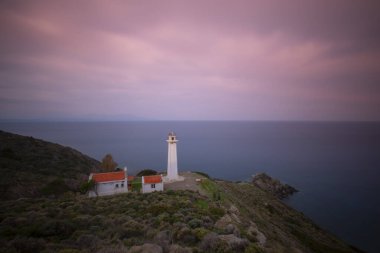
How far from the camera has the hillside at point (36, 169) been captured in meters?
24.8

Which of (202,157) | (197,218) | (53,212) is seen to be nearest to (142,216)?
(197,218)

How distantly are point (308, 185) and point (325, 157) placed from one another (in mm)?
38837

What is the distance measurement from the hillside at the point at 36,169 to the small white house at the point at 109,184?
21.0 ft

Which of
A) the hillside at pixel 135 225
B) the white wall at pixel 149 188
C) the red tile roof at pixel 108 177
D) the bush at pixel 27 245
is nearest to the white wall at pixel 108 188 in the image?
the red tile roof at pixel 108 177

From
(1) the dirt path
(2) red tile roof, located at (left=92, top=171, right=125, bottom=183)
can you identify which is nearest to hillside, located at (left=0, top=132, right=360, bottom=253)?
(1) the dirt path

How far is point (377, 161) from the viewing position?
7312cm

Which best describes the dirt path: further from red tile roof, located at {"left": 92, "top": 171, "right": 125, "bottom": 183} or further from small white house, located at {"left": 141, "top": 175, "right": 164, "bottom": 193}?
red tile roof, located at {"left": 92, "top": 171, "right": 125, "bottom": 183}

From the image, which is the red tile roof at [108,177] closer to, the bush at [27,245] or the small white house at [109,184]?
the small white house at [109,184]

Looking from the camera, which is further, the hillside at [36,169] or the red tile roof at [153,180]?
the hillside at [36,169]

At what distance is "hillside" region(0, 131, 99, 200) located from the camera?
24812 millimetres

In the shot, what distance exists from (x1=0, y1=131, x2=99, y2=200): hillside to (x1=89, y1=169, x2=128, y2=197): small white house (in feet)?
21.0

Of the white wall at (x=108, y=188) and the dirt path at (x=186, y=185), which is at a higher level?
the white wall at (x=108, y=188)

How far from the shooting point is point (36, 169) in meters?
31.9

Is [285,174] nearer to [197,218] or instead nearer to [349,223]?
[349,223]
